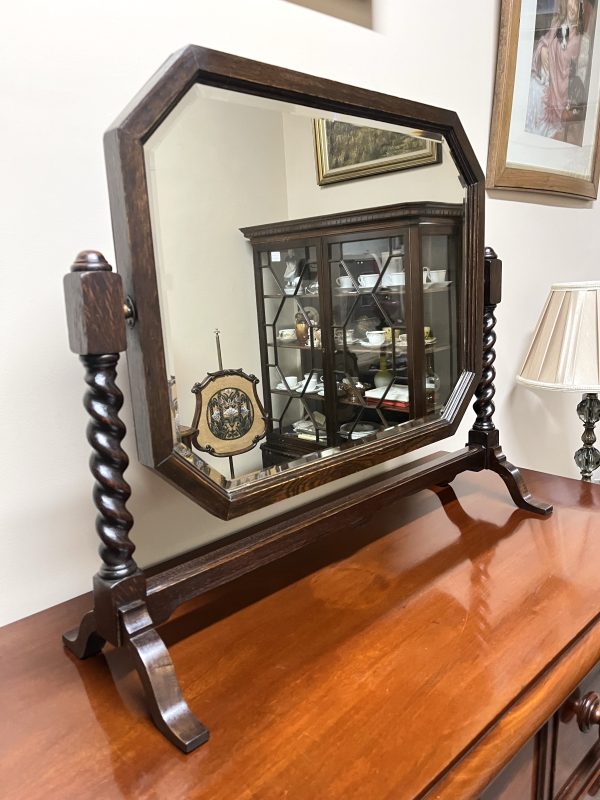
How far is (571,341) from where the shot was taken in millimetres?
1249

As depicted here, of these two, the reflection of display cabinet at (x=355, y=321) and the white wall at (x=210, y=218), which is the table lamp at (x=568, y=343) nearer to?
the reflection of display cabinet at (x=355, y=321)

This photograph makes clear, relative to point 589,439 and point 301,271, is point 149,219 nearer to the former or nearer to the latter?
point 301,271

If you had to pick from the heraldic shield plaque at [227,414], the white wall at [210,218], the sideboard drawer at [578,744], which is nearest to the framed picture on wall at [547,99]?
the white wall at [210,218]

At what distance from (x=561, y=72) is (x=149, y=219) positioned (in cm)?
130

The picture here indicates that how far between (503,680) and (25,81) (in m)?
0.84

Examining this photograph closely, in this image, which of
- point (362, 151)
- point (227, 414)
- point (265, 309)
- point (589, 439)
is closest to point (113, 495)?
point (227, 414)

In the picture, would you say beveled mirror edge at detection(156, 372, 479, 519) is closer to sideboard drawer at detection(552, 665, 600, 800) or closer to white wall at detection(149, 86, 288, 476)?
white wall at detection(149, 86, 288, 476)

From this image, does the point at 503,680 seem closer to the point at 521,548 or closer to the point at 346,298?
the point at 521,548

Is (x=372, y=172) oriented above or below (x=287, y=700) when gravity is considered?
above

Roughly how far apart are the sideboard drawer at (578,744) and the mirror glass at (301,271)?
1.39ft

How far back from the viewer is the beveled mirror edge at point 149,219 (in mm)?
570

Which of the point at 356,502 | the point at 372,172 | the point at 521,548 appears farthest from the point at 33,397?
the point at 521,548

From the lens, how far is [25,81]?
2.17ft

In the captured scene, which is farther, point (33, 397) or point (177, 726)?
point (33, 397)
